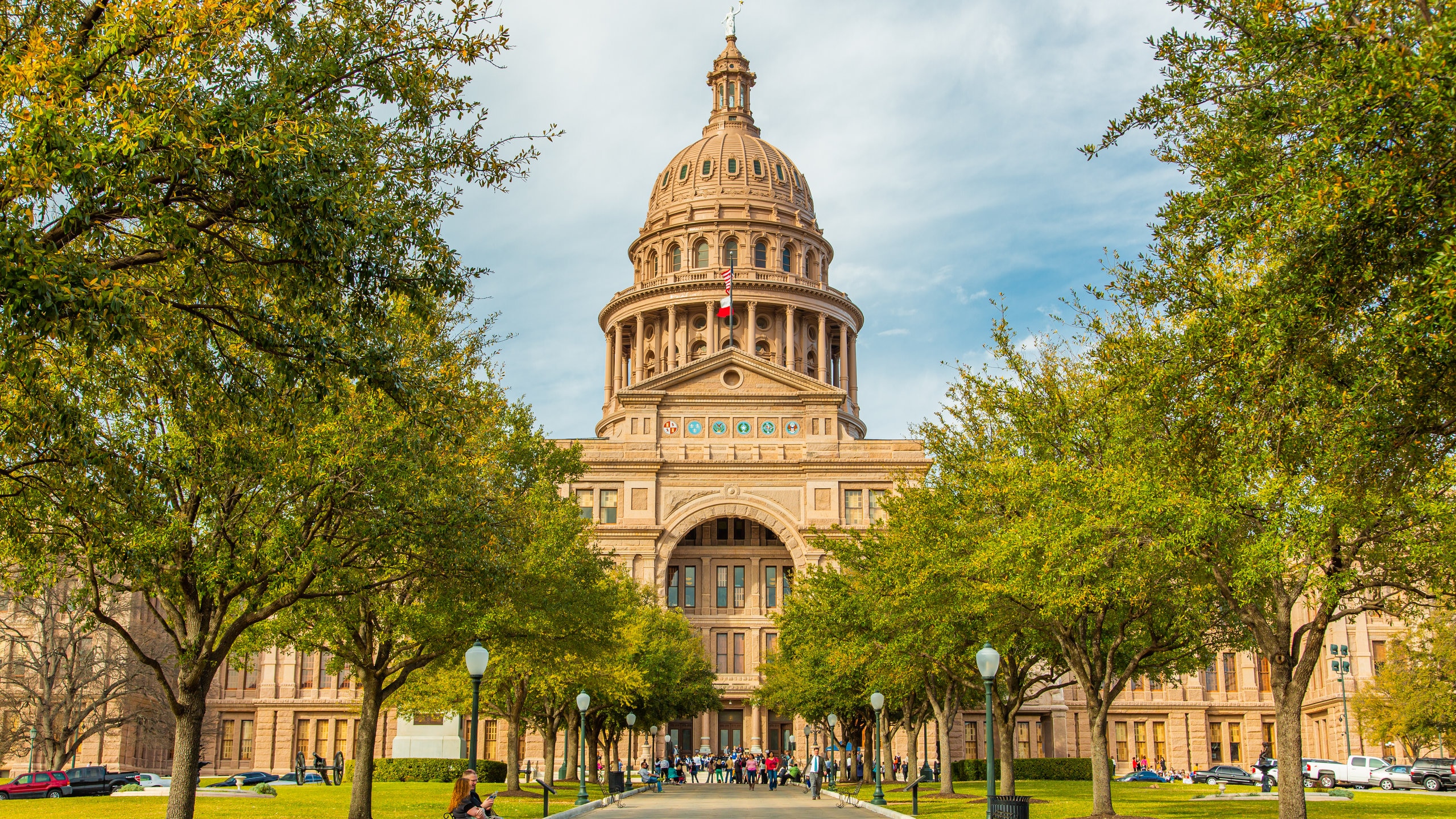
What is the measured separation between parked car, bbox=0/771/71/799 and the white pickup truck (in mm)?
56101

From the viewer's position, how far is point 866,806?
36.8 m

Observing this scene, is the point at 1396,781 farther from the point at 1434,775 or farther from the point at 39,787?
the point at 39,787

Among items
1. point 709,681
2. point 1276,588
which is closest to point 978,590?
point 1276,588

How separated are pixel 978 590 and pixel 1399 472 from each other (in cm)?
1334

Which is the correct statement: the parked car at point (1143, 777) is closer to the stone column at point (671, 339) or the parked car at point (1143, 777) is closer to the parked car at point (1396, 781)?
the parked car at point (1396, 781)

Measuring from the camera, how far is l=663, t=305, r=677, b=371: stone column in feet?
342

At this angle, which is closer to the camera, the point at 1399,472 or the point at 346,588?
the point at 1399,472

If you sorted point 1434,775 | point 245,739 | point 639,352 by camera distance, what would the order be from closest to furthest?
point 1434,775
point 245,739
point 639,352

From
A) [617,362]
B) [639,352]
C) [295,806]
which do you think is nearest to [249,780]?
[295,806]

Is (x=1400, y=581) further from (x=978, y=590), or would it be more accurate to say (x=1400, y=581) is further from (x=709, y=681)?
(x=709, y=681)

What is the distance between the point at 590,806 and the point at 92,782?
29030 mm

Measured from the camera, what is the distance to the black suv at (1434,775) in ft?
196

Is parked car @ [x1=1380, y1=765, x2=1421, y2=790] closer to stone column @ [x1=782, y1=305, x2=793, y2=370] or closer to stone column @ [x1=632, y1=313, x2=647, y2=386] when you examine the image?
stone column @ [x1=782, y1=305, x2=793, y2=370]

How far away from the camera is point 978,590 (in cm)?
2888
